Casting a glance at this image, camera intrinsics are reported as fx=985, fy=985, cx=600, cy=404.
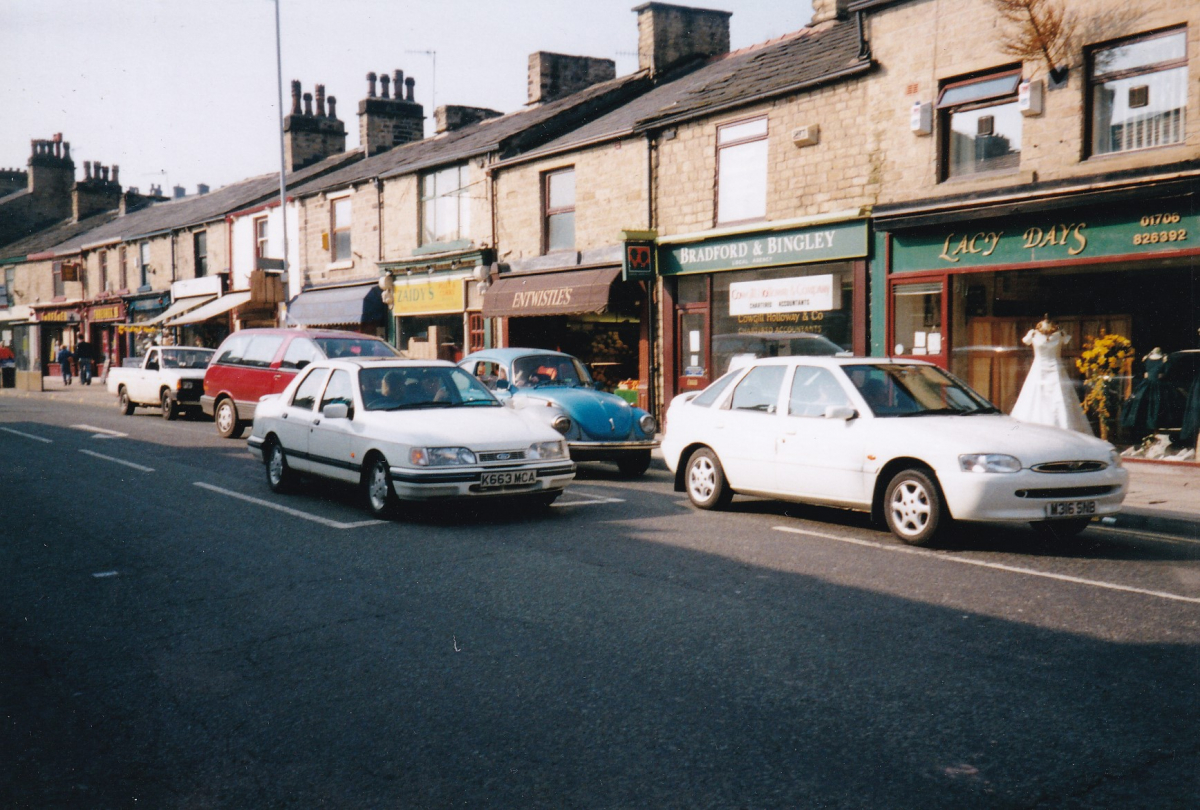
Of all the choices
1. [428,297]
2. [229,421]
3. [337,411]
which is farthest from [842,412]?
[428,297]

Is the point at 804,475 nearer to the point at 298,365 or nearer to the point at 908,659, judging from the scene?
the point at 908,659

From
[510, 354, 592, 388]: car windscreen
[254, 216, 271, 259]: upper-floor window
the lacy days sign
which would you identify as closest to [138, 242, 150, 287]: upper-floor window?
[254, 216, 271, 259]: upper-floor window

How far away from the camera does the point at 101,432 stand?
17.7 metres

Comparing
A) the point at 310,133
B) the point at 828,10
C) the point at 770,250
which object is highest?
the point at 310,133

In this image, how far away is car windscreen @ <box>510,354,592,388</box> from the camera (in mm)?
13547

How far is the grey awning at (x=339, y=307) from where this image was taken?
27281 millimetres

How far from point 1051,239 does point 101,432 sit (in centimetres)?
1588

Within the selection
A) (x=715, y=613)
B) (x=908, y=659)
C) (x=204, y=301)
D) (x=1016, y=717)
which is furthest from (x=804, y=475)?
(x=204, y=301)

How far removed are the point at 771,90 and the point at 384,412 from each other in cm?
1049

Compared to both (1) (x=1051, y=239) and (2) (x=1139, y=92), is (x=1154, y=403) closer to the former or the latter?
(1) (x=1051, y=239)

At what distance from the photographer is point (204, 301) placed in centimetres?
3456

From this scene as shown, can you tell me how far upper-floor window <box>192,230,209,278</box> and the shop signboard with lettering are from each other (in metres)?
12.3

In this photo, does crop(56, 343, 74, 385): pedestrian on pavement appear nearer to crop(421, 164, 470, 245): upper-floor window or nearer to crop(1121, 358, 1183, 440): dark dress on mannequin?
crop(421, 164, 470, 245): upper-floor window

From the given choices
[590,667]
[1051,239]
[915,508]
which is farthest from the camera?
[1051,239]
